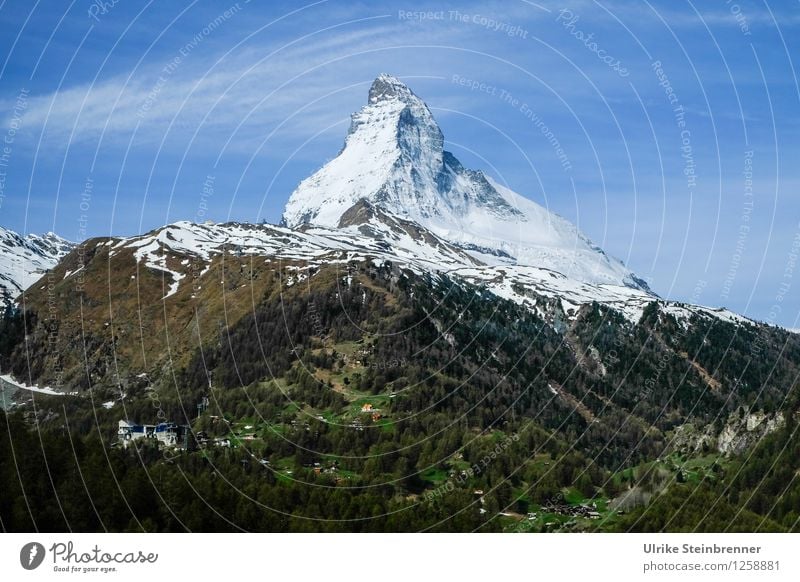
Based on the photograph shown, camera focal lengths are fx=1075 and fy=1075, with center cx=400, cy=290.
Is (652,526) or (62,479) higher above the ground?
(62,479)

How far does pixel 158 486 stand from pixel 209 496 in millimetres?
15808

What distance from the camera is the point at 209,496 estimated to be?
152750 mm
